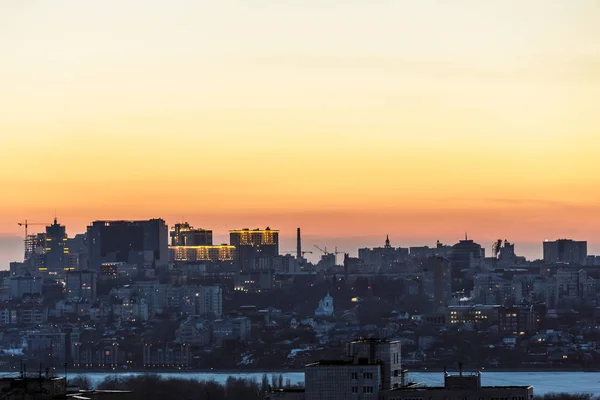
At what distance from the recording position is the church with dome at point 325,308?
458 ft

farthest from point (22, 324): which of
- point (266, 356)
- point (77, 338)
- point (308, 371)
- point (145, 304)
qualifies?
point (308, 371)

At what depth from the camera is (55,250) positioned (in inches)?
6875

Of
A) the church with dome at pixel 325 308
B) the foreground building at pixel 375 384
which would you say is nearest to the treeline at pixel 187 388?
the foreground building at pixel 375 384

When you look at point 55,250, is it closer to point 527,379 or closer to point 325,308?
point 325,308

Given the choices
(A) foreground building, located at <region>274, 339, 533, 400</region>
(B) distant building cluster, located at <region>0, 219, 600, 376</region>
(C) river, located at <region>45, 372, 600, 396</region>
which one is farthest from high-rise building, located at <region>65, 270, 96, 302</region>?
(A) foreground building, located at <region>274, 339, 533, 400</region>

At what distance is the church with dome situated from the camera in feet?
458

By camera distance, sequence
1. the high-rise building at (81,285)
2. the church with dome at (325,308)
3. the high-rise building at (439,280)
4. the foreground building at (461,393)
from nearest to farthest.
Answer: the foreground building at (461,393) < the church with dome at (325,308) < the high-rise building at (439,280) < the high-rise building at (81,285)

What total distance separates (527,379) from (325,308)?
5273 centimetres

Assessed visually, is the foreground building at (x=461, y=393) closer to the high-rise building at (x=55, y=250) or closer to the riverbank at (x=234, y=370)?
the riverbank at (x=234, y=370)

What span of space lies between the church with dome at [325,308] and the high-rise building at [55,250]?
33214mm

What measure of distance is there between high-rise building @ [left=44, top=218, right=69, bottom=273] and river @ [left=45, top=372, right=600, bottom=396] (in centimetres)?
7198

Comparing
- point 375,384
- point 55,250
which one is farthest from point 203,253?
point 375,384

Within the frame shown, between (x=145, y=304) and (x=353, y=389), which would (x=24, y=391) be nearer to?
(x=353, y=389)

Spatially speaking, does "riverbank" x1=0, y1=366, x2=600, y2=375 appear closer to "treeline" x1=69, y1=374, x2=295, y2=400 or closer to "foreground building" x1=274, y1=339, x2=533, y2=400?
"treeline" x1=69, y1=374, x2=295, y2=400
